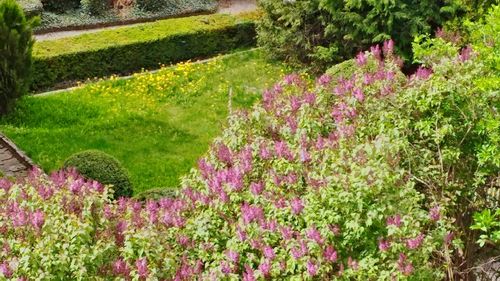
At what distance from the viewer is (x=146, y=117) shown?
13.9 meters

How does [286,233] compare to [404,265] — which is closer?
[404,265]

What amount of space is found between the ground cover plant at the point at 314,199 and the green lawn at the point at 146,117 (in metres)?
5.46

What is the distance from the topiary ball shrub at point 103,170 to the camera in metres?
10.6

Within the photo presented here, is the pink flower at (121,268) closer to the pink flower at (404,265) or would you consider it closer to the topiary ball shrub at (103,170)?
the pink flower at (404,265)

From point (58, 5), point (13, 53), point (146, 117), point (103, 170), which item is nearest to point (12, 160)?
point (103, 170)

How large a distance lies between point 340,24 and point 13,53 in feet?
21.1

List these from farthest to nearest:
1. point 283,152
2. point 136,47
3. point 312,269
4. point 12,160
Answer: point 136,47 → point 12,160 → point 283,152 → point 312,269

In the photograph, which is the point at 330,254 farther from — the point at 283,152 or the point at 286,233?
the point at 283,152

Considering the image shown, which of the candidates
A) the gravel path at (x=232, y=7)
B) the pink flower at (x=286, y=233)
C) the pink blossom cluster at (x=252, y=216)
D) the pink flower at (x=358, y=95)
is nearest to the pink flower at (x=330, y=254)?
the pink blossom cluster at (x=252, y=216)

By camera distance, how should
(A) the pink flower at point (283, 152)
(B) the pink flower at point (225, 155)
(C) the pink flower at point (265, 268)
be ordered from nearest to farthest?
(C) the pink flower at point (265, 268)
(A) the pink flower at point (283, 152)
(B) the pink flower at point (225, 155)

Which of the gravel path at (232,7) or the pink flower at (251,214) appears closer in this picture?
the pink flower at (251,214)

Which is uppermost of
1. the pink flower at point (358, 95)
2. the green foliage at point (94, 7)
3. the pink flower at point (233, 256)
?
the pink flower at point (358, 95)

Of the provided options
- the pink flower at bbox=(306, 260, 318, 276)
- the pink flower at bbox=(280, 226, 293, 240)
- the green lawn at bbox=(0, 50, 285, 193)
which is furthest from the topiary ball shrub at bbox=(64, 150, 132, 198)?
the pink flower at bbox=(306, 260, 318, 276)

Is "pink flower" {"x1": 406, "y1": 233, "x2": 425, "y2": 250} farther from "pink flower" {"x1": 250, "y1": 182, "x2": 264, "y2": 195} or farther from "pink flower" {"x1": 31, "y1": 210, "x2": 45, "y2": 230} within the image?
"pink flower" {"x1": 31, "y1": 210, "x2": 45, "y2": 230}
